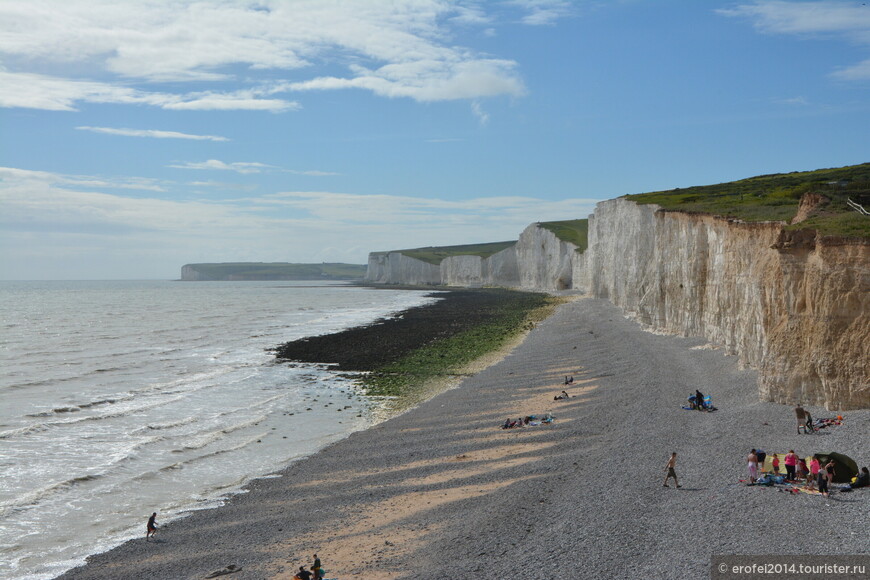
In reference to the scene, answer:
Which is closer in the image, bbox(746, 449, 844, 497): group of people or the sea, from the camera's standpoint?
bbox(746, 449, 844, 497): group of people

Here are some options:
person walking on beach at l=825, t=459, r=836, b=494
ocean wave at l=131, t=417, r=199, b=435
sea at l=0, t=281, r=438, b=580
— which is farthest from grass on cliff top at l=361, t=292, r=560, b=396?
person walking on beach at l=825, t=459, r=836, b=494

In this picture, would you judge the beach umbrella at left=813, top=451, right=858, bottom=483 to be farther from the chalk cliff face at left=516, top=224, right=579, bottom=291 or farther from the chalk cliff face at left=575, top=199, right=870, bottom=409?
the chalk cliff face at left=516, top=224, right=579, bottom=291

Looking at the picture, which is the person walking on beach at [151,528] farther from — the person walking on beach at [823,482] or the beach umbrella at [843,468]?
the beach umbrella at [843,468]

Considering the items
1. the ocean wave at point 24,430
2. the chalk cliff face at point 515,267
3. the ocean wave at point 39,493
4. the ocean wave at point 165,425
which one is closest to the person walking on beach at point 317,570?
the ocean wave at point 39,493

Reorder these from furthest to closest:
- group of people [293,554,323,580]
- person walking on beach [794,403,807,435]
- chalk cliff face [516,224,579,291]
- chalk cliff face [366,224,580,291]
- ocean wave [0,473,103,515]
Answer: chalk cliff face [366,224,580,291] → chalk cliff face [516,224,579,291] → ocean wave [0,473,103,515] → person walking on beach [794,403,807,435] → group of people [293,554,323,580]

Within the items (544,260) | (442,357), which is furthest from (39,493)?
(544,260)

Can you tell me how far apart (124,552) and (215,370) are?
25.0 metres

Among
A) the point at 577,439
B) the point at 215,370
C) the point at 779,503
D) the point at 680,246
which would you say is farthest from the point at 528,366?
the point at 779,503

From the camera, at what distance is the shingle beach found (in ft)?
37.5

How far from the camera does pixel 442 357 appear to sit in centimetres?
3894

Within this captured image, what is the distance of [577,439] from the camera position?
62.6 ft

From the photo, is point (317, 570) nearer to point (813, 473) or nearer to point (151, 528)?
point (151, 528)

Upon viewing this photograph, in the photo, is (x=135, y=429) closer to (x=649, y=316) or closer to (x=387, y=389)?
(x=387, y=389)

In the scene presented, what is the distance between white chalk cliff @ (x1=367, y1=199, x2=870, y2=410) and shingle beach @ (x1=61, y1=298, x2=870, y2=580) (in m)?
1.04
